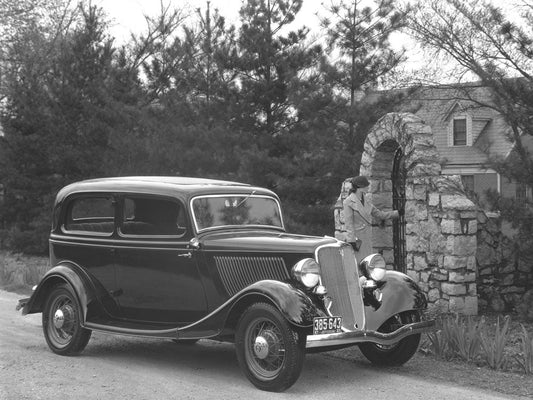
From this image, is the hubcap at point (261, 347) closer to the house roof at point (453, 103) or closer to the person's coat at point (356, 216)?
the person's coat at point (356, 216)

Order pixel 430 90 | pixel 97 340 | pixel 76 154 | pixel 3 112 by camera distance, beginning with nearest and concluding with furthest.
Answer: pixel 97 340 < pixel 430 90 < pixel 76 154 < pixel 3 112

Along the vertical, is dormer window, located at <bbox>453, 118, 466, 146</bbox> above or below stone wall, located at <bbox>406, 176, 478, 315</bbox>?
above

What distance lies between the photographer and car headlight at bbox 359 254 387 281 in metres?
6.99

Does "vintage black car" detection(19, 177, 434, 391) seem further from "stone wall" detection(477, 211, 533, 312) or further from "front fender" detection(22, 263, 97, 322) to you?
"stone wall" detection(477, 211, 533, 312)

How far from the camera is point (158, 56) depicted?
2316 centimetres

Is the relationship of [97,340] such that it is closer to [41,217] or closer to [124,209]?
[124,209]

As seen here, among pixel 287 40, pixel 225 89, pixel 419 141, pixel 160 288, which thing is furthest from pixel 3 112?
pixel 160 288

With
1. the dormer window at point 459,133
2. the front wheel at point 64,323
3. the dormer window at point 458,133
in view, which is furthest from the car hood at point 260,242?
the dormer window at point 459,133

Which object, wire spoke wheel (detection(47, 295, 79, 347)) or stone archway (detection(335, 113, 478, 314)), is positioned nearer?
wire spoke wheel (detection(47, 295, 79, 347))

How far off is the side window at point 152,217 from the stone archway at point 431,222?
468cm

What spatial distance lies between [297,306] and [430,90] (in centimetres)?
1011

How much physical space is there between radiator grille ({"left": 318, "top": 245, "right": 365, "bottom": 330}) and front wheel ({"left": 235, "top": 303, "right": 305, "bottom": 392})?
60 cm

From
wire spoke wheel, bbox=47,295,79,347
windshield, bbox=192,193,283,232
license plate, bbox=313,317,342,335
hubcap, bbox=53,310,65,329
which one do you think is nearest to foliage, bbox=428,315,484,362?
license plate, bbox=313,317,342,335

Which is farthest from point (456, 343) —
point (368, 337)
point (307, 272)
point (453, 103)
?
point (453, 103)
